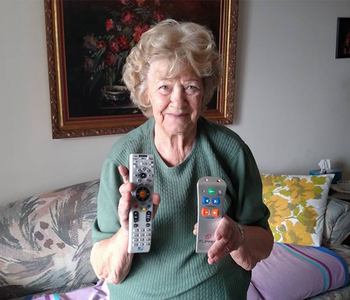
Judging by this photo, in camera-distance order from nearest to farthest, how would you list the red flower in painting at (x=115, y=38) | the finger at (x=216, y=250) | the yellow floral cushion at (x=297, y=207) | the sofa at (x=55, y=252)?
the finger at (x=216, y=250) < the sofa at (x=55, y=252) < the red flower in painting at (x=115, y=38) < the yellow floral cushion at (x=297, y=207)

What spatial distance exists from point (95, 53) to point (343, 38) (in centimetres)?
156

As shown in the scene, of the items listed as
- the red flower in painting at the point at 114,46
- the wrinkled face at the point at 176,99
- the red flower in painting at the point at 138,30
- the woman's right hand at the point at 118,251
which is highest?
the red flower in painting at the point at 138,30

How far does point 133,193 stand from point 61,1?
1.17 metres

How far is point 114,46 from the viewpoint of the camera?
1.73 meters

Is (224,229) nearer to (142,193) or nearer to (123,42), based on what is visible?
(142,193)

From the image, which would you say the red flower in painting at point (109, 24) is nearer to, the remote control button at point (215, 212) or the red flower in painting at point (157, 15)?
the red flower in painting at point (157, 15)

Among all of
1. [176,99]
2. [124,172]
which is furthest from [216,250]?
[176,99]

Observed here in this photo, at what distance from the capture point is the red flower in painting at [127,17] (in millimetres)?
1726

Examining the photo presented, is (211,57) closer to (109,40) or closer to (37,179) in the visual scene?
(109,40)

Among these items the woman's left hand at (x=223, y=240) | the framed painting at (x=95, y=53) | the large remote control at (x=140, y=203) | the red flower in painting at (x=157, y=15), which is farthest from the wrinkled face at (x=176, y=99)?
the red flower in painting at (x=157, y=15)

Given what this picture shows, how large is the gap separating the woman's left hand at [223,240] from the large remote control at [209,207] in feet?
0.05

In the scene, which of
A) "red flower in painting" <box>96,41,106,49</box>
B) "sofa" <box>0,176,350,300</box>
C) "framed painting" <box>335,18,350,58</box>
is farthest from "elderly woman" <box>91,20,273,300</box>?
"framed painting" <box>335,18,350,58</box>

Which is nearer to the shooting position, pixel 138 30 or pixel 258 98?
pixel 138 30

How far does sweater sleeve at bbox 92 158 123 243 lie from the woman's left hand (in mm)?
186
